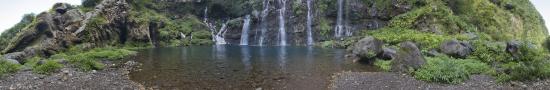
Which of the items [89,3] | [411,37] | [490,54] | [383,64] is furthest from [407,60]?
[89,3]

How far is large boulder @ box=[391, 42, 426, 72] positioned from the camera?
31.2 metres

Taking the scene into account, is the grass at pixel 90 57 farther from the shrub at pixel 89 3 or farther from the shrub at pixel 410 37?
the shrub at pixel 410 37

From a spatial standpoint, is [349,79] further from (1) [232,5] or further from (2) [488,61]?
(1) [232,5]

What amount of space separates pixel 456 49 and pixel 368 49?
6.73 metres

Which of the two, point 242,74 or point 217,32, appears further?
point 217,32

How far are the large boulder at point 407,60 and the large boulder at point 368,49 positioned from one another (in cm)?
555

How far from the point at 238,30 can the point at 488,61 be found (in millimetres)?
56532

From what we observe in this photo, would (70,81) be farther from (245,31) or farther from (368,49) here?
(245,31)

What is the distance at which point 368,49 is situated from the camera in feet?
131

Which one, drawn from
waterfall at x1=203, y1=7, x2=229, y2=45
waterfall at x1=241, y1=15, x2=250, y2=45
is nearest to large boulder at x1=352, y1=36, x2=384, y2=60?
waterfall at x1=241, y1=15, x2=250, y2=45

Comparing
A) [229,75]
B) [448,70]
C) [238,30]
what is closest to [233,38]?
[238,30]

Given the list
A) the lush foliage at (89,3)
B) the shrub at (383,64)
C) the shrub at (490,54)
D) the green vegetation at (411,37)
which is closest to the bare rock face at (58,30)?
the lush foliage at (89,3)

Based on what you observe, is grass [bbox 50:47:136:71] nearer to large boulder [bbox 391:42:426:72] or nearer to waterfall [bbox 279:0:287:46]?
large boulder [bbox 391:42:426:72]

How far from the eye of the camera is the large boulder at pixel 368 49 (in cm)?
3884
